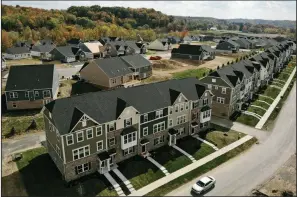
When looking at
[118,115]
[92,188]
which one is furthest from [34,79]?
[92,188]

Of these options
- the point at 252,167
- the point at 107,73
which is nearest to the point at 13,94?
the point at 107,73

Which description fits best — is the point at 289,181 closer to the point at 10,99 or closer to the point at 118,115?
the point at 118,115

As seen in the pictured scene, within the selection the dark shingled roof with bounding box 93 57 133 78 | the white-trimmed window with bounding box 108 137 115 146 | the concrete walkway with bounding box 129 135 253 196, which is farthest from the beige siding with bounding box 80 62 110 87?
the concrete walkway with bounding box 129 135 253 196

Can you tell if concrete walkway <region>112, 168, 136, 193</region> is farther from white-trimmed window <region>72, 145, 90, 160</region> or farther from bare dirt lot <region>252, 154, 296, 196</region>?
bare dirt lot <region>252, 154, 296, 196</region>

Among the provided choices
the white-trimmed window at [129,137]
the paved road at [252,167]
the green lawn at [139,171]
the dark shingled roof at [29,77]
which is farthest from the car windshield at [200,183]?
the dark shingled roof at [29,77]

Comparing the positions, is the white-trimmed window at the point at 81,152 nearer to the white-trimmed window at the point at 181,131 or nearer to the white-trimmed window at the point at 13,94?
the white-trimmed window at the point at 181,131

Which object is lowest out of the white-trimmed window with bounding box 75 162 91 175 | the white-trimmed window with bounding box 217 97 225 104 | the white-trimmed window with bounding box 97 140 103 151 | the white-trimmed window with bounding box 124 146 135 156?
the white-trimmed window with bounding box 75 162 91 175

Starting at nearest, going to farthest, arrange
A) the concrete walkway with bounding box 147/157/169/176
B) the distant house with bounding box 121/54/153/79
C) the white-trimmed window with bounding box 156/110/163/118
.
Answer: the concrete walkway with bounding box 147/157/169/176 → the white-trimmed window with bounding box 156/110/163/118 → the distant house with bounding box 121/54/153/79
